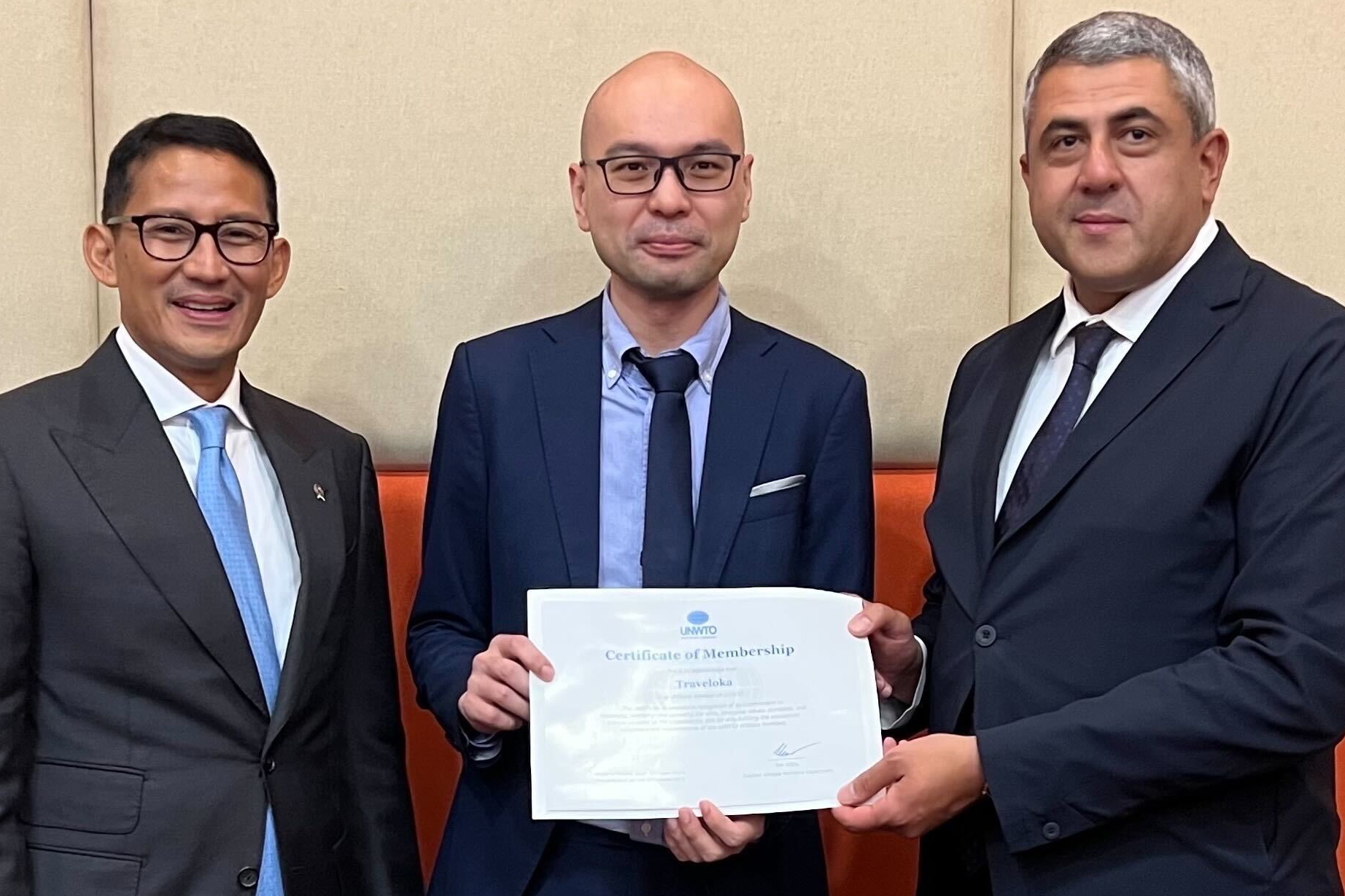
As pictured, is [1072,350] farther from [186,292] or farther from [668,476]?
[186,292]

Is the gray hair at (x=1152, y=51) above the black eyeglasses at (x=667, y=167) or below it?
above

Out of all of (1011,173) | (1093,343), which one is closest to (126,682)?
(1093,343)

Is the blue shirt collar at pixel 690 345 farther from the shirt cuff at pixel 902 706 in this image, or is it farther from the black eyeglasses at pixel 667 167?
the shirt cuff at pixel 902 706

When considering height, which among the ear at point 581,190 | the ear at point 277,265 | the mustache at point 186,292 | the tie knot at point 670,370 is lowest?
the tie knot at point 670,370

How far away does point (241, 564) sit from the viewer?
68.2 inches

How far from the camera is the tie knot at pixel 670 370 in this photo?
1853 mm

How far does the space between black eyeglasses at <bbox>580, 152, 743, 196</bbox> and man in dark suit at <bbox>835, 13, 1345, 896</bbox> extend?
0.41 metres

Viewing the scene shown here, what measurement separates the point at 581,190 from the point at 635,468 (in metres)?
0.41

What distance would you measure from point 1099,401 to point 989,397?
26cm

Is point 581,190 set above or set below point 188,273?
above

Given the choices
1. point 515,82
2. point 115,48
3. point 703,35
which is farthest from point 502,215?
point 115,48

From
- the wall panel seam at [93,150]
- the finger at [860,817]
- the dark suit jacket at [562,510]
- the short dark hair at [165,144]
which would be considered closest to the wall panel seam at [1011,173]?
the dark suit jacket at [562,510]

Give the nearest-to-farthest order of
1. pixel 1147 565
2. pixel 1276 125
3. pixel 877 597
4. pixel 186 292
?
pixel 1147 565, pixel 186 292, pixel 877 597, pixel 1276 125

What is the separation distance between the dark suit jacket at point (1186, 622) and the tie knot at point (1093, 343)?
0.23 ft
